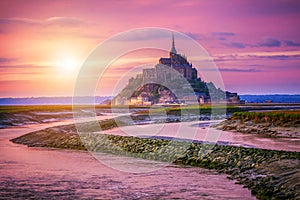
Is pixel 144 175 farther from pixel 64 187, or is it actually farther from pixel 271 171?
pixel 271 171

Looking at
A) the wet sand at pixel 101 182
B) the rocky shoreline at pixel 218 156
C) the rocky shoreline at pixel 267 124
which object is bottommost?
the wet sand at pixel 101 182

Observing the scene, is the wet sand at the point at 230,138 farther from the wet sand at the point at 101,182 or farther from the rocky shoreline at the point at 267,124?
the wet sand at the point at 101,182

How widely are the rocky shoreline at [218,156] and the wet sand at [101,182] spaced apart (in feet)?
3.27

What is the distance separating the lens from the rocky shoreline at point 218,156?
1845cm

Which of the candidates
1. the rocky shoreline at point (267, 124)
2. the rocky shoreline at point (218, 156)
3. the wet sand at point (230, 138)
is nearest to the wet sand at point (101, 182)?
the rocky shoreline at point (218, 156)

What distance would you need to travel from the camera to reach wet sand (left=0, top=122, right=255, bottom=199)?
18.4 metres

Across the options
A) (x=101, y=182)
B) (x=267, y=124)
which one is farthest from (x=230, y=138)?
(x=101, y=182)

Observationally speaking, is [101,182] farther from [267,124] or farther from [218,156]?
[267,124]

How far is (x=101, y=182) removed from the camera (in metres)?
21.2

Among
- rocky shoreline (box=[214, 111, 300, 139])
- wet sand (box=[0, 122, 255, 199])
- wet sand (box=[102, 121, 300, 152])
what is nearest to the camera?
wet sand (box=[0, 122, 255, 199])

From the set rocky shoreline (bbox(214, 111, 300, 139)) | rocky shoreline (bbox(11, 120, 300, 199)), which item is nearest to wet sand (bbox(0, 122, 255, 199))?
rocky shoreline (bbox(11, 120, 300, 199))

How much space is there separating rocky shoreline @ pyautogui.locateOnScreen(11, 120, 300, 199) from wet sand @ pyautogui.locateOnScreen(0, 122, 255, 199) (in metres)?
1.00

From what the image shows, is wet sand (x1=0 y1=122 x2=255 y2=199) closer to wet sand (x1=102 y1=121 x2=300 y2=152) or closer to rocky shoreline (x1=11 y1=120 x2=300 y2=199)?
rocky shoreline (x1=11 y1=120 x2=300 y2=199)

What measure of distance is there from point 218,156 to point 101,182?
327 inches
